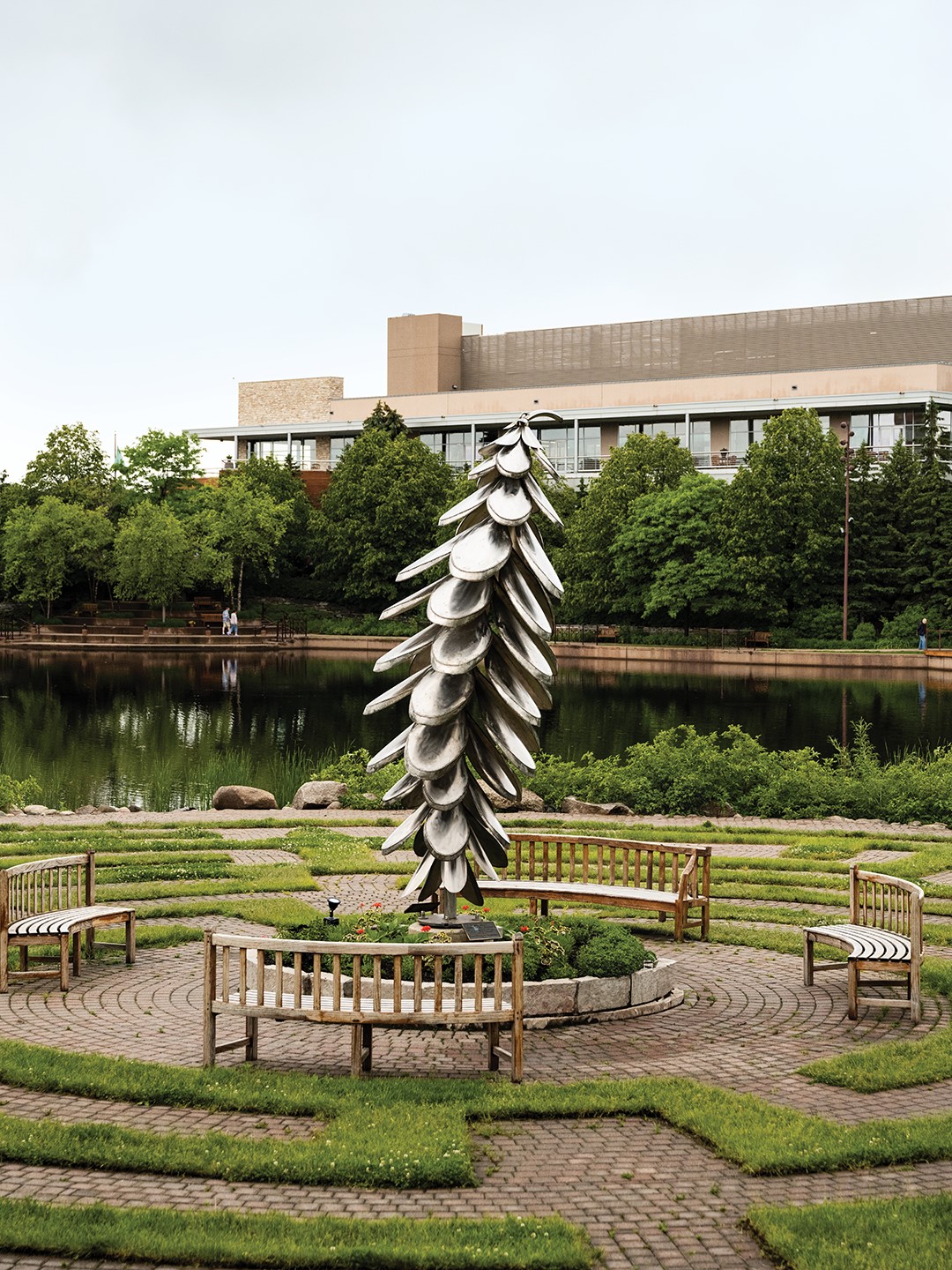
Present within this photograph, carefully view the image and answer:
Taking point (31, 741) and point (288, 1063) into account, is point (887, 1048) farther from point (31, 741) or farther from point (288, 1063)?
point (31, 741)

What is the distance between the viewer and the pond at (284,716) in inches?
1104

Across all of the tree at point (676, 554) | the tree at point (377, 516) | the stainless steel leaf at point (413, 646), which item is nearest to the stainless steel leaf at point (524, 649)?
the stainless steel leaf at point (413, 646)

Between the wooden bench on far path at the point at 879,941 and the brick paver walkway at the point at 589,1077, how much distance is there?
6.9 inches

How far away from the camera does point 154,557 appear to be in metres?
73.2

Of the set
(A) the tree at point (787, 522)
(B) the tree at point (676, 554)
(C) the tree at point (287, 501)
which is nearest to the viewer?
(A) the tree at point (787, 522)

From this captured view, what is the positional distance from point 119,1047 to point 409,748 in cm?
302

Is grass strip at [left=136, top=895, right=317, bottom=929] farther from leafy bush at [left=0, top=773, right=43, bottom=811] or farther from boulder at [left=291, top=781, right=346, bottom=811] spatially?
leafy bush at [left=0, top=773, right=43, bottom=811]

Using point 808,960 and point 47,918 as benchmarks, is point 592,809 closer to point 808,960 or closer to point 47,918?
point 808,960

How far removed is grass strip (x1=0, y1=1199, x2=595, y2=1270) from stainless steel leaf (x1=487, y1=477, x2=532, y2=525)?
17.9ft

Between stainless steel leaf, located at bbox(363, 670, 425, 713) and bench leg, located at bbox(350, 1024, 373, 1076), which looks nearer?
bench leg, located at bbox(350, 1024, 373, 1076)

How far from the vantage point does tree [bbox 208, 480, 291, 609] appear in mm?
77000

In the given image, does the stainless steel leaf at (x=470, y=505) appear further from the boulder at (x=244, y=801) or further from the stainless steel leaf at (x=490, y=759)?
the boulder at (x=244, y=801)

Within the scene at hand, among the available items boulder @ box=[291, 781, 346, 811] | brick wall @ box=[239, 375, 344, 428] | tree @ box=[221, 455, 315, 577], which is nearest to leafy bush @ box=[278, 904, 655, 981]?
boulder @ box=[291, 781, 346, 811]

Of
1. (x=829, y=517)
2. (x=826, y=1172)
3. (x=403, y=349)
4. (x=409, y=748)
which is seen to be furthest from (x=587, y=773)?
(x=403, y=349)
